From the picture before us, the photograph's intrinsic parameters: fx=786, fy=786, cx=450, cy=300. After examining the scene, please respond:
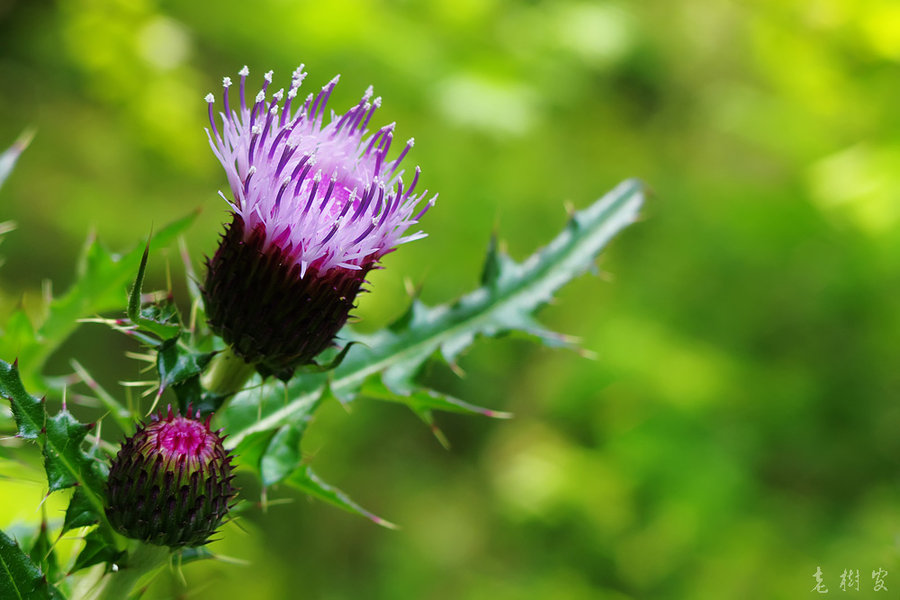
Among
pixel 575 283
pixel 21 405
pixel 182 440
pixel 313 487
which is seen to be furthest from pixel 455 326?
pixel 575 283

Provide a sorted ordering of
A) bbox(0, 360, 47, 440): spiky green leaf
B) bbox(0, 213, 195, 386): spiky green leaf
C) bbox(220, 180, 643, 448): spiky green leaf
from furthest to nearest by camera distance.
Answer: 1. bbox(0, 213, 195, 386): spiky green leaf
2. bbox(220, 180, 643, 448): spiky green leaf
3. bbox(0, 360, 47, 440): spiky green leaf

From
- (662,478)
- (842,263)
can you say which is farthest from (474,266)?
(842,263)

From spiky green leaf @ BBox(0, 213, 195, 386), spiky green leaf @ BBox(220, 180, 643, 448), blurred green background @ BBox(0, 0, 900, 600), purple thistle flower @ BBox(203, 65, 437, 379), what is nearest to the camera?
purple thistle flower @ BBox(203, 65, 437, 379)

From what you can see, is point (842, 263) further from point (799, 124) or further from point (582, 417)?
point (582, 417)

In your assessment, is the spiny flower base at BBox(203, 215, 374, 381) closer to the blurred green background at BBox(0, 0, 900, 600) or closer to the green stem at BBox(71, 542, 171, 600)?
the green stem at BBox(71, 542, 171, 600)

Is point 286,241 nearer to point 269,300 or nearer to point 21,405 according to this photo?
point 269,300

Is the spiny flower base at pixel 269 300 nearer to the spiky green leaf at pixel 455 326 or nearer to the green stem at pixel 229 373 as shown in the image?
the green stem at pixel 229 373

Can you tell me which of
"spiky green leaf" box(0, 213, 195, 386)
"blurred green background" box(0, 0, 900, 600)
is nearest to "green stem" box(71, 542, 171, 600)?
"spiky green leaf" box(0, 213, 195, 386)
